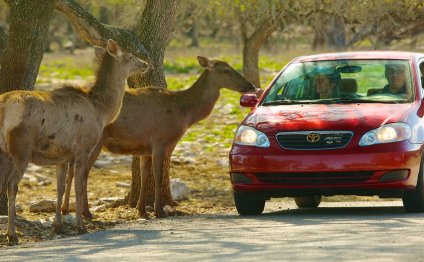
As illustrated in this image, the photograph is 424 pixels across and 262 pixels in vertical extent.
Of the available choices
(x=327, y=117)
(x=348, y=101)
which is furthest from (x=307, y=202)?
(x=327, y=117)

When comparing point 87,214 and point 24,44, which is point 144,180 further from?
point 24,44

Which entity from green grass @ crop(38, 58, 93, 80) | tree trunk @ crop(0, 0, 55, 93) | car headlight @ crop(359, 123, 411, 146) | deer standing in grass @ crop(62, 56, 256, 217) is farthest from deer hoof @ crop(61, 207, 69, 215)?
green grass @ crop(38, 58, 93, 80)

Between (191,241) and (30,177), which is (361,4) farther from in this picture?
(191,241)

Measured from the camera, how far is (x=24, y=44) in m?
14.9

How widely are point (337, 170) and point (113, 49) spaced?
305 centimetres

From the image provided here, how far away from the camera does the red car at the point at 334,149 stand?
13719mm

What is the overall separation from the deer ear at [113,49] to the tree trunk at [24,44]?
35.9 inches

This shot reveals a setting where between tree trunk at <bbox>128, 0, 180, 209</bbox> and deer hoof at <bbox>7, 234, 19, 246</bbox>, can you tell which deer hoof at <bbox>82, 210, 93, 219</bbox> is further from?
deer hoof at <bbox>7, 234, 19, 246</bbox>

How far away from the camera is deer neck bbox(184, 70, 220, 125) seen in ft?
54.1

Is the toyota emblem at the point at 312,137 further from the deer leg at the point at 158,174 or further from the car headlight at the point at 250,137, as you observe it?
the deer leg at the point at 158,174

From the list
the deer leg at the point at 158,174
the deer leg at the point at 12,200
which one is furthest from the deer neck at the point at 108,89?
the deer leg at the point at 12,200

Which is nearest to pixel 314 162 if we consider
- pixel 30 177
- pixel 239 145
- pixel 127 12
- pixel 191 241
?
pixel 239 145

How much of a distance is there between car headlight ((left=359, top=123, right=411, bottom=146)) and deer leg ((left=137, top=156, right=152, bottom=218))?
3.14 meters

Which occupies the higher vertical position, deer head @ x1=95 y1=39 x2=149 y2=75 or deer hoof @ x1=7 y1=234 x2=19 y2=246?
deer head @ x1=95 y1=39 x2=149 y2=75
